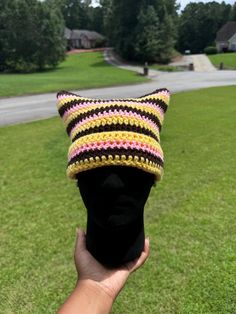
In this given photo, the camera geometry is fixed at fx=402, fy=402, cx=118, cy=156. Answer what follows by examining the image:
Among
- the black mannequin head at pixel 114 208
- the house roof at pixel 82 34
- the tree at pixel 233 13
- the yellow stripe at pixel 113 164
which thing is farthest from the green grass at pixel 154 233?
the house roof at pixel 82 34

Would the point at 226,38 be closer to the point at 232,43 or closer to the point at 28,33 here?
the point at 232,43

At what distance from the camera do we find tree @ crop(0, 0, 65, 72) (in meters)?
39.8

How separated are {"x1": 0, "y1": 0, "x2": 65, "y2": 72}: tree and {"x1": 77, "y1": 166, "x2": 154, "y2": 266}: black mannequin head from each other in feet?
133

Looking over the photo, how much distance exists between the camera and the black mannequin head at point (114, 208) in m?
1.77

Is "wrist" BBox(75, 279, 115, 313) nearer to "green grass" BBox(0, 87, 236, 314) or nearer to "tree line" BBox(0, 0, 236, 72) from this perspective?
"green grass" BBox(0, 87, 236, 314)

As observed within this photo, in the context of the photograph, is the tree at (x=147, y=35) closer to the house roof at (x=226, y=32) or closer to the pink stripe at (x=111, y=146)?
the house roof at (x=226, y=32)

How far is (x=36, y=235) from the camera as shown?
466 centimetres

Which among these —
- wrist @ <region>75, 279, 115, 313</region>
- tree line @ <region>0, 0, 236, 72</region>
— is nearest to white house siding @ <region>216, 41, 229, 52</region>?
tree line @ <region>0, 0, 236, 72</region>

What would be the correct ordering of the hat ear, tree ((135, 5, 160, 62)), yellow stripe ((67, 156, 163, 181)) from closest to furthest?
yellow stripe ((67, 156, 163, 181)), the hat ear, tree ((135, 5, 160, 62))

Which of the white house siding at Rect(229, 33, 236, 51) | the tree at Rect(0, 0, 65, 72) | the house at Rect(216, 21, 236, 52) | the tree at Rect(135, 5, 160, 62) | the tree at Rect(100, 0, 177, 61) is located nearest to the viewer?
the tree at Rect(0, 0, 65, 72)

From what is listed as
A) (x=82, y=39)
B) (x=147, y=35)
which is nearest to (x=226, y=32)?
(x=82, y=39)

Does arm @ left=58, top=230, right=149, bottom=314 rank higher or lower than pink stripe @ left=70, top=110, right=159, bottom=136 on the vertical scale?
lower

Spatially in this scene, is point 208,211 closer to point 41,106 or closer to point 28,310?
point 28,310

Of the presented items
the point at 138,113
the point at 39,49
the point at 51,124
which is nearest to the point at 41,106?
the point at 51,124
